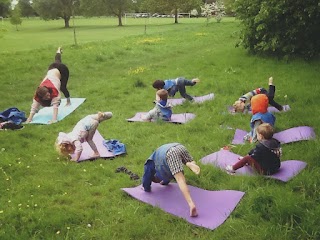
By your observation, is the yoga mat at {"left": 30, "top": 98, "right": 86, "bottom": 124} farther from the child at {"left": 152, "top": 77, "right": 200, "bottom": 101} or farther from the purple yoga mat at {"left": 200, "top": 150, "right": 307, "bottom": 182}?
the purple yoga mat at {"left": 200, "top": 150, "right": 307, "bottom": 182}

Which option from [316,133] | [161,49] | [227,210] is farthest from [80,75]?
[227,210]

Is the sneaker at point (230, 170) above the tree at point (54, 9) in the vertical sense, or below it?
below

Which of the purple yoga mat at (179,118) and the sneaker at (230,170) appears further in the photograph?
the purple yoga mat at (179,118)

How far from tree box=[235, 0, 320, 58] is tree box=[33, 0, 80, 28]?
4194 cm

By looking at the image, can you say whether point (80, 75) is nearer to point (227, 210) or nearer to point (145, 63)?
point (145, 63)

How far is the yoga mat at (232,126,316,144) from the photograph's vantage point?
7340 mm

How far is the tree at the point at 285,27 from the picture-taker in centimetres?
1365

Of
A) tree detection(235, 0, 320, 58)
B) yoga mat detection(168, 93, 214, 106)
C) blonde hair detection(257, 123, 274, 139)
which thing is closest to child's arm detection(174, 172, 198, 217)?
blonde hair detection(257, 123, 274, 139)

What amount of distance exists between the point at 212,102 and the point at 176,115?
Answer: 1.21 meters

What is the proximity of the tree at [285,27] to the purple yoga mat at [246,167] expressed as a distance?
8.36 m

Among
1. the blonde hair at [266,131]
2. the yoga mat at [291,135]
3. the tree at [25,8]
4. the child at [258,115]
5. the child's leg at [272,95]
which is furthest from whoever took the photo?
the tree at [25,8]

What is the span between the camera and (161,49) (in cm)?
2183

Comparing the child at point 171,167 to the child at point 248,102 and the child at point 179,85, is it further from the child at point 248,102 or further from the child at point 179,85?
the child at point 179,85

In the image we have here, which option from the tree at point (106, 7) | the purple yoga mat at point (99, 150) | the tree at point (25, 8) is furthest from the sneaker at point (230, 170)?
the tree at point (25, 8)
